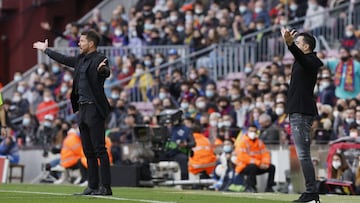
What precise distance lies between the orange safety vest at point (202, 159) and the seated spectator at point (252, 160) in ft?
4.74

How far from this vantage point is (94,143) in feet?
54.3

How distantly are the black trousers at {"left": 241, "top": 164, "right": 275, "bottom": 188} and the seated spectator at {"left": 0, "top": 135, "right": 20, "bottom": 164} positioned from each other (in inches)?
288

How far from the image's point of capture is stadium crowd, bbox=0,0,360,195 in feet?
86.8

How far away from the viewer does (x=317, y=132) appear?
83.9 ft

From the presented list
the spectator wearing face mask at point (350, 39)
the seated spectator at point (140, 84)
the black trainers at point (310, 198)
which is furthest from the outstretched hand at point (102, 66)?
the seated spectator at point (140, 84)

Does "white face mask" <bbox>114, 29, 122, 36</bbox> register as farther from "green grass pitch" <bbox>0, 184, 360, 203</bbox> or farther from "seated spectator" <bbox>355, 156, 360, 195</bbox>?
"green grass pitch" <bbox>0, 184, 360, 203</bbox>

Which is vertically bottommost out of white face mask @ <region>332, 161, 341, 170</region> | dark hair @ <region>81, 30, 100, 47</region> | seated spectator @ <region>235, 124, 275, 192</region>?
white face mask @ <region>332, 161, 341, 170</region>

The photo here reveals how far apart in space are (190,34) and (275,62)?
463 cm

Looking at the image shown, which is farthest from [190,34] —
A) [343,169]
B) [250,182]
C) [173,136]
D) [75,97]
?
[75,97]

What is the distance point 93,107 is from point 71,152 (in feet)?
41.8

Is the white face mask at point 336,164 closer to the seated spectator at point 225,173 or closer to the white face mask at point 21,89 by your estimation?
the seated spectator at point 225,173

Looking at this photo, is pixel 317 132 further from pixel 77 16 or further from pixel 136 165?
pixel 77 16

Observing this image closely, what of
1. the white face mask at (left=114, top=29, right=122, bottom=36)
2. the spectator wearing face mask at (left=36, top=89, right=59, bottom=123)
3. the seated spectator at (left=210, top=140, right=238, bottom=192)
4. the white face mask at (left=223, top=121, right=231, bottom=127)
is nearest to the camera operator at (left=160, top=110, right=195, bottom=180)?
the seated spectator at (left=210, top=140, right=238, bottom=192)

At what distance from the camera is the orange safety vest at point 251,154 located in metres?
25.4
